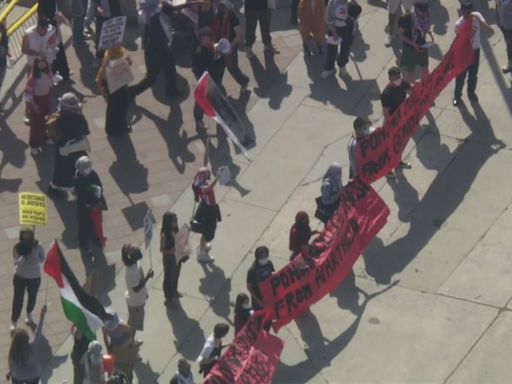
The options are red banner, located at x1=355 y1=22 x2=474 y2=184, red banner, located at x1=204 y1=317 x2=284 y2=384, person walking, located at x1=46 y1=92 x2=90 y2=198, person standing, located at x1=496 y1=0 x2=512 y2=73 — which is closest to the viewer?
red banner, located at x1=204 y1=317 x2=284 y2=384

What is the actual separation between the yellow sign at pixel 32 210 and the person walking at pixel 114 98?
4.05 metres

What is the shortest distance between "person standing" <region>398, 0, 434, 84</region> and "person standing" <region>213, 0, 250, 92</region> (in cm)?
227

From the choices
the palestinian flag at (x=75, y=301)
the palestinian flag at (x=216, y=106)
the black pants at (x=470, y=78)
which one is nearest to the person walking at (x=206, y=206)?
the palestinian flag at (x=216, y=106)

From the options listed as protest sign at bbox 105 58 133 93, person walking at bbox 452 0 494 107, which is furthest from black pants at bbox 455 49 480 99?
protest sign at bbox 105 58 133 93

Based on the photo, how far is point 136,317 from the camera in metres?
17.7

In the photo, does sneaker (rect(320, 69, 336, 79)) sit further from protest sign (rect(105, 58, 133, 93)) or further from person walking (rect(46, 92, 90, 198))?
person walking (rect(46, 92, 90, 198))

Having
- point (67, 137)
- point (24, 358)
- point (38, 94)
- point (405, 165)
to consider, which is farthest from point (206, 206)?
point (38, 94)

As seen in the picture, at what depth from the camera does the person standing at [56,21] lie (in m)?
22.5

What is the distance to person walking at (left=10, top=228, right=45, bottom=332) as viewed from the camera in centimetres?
1767

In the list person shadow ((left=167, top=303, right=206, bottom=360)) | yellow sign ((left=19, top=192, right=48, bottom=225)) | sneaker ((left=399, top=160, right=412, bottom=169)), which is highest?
yellow sign ((left=19, top=192, right=48, bottom=225))

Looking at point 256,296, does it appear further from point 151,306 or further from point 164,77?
point 164,77

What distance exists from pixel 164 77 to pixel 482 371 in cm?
770

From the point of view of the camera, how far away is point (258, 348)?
54.0 feet

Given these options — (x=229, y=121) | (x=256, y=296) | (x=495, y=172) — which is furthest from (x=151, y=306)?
(x=495, y=172)
